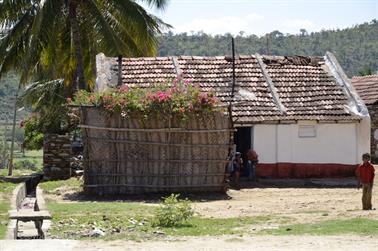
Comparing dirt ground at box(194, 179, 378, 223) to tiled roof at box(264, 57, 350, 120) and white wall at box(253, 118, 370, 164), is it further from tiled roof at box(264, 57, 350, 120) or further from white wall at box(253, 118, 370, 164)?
tiled roof at box(264, 57, 350, 120)

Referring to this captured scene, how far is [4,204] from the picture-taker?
57.6 feet

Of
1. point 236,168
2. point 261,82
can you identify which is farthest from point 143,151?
point 261,82

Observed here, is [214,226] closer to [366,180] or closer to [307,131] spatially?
[366,180]

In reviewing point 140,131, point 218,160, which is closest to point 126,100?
point 140,131

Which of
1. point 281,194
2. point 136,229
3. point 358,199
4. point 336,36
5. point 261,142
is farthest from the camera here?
point 336,36

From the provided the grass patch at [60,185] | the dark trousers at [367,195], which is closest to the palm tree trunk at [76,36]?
the grass patch at [60,185]

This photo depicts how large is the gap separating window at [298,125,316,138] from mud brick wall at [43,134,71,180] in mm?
8163

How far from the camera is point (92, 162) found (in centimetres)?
1962

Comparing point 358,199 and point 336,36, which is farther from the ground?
point 336,36

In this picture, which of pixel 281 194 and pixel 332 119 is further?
pixel 332 119

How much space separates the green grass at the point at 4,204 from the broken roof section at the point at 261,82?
15.2ft

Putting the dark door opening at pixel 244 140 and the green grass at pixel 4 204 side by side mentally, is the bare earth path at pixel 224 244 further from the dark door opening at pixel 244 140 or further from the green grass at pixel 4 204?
the dark door opening at pixel 244 140

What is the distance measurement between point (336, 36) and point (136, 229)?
3651 inches

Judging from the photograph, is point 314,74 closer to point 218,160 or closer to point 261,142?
point 261,142
